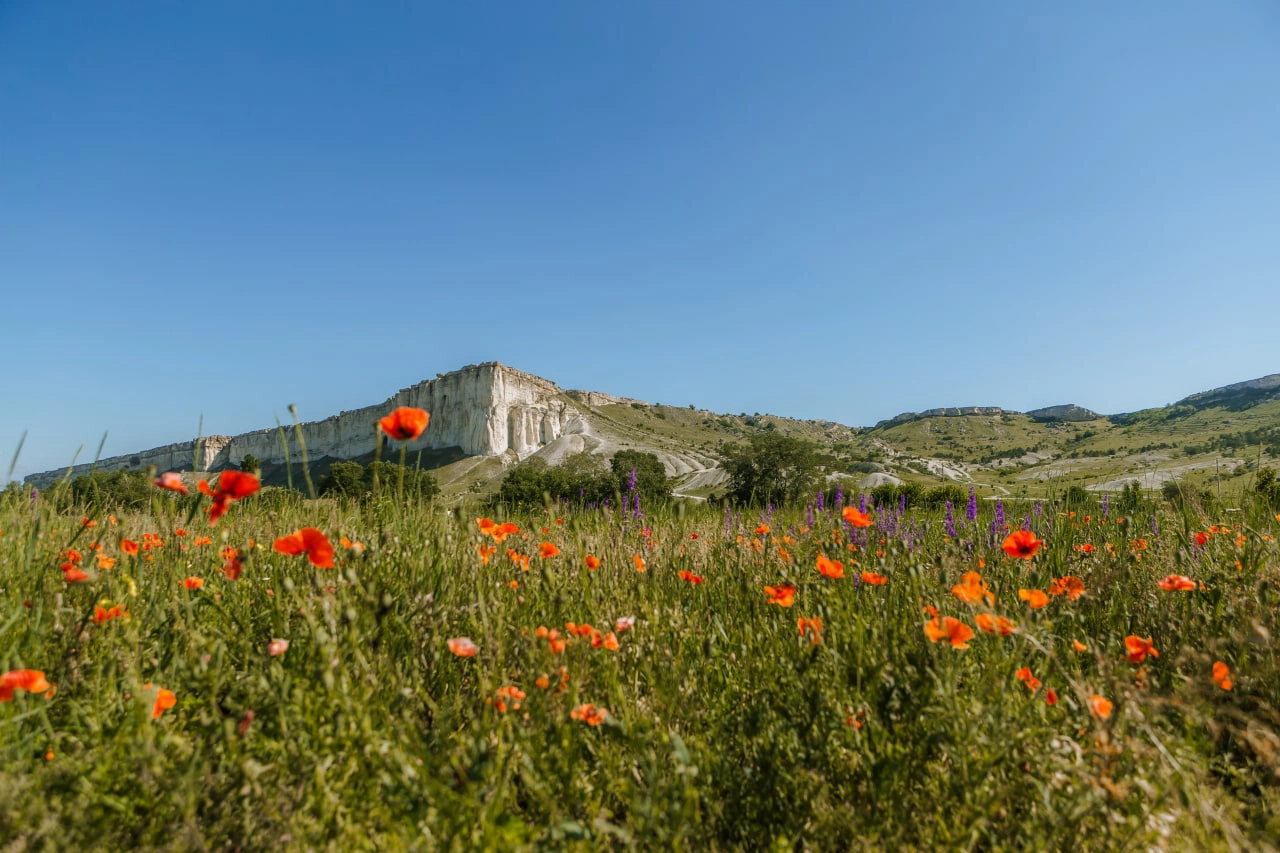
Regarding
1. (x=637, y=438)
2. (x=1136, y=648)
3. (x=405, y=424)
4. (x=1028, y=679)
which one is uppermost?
(x=637, y=438)

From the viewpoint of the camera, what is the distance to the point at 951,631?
6.48 ft

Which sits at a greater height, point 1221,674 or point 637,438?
point 637,438

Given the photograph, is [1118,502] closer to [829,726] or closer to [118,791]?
[829,726]

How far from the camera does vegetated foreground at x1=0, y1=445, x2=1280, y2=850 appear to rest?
164cm

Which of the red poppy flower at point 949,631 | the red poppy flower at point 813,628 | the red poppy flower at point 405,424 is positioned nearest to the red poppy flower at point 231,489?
the red poppy flower at point 405,424

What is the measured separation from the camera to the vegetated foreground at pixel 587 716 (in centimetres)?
164

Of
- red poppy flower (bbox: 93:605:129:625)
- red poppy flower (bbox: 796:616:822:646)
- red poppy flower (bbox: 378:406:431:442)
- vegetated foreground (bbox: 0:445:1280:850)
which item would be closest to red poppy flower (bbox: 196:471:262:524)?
vegetated foreground (bbox: 0:445:1280:850)

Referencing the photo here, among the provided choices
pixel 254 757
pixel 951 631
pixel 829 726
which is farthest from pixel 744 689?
pixel 254 757

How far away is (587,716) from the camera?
1850mm

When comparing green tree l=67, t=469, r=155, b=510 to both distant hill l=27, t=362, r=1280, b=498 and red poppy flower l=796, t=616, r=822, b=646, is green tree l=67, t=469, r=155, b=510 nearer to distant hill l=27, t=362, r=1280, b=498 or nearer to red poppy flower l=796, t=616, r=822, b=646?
red poppy flower l=796, t=616, r=822, b=646

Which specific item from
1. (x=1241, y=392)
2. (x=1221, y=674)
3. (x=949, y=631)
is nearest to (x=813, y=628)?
(x=949, y=631)

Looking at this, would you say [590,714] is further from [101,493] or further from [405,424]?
[101,493]

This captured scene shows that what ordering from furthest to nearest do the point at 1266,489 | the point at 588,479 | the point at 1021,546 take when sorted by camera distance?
the point at 588,479 < the point at 1266,489 < the point at 1021,546

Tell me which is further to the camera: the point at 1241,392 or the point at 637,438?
the point at 1241,392
